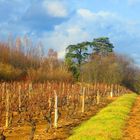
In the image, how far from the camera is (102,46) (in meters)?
101

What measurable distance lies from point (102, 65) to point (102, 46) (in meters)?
14.2

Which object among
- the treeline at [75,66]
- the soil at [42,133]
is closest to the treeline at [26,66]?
the treeline at [75,66]

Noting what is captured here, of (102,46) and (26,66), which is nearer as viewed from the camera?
(26,66)

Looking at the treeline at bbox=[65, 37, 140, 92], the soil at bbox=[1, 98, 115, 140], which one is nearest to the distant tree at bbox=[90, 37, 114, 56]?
the treeline at bbox=[65, 37, 140, 92]

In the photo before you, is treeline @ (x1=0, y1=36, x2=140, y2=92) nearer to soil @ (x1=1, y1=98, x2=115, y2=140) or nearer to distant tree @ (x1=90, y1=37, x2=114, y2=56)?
distant tree @ (x1=90, y1=37, x2=114, y2=56)

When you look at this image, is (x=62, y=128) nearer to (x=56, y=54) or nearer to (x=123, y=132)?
(x=123, y=132)

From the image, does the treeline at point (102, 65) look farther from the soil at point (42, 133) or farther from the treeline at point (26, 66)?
the soil at point (42, 133)

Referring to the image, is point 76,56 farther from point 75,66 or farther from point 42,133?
point 42,133

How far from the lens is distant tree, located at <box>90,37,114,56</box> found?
330ft

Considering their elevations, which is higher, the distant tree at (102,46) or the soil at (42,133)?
the distant tree at (102,46)

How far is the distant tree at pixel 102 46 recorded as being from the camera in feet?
330

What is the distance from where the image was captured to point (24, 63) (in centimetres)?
6969

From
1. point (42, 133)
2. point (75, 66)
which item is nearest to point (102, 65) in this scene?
point (75, 66)

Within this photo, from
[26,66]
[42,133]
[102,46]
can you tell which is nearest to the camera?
[42,133]
